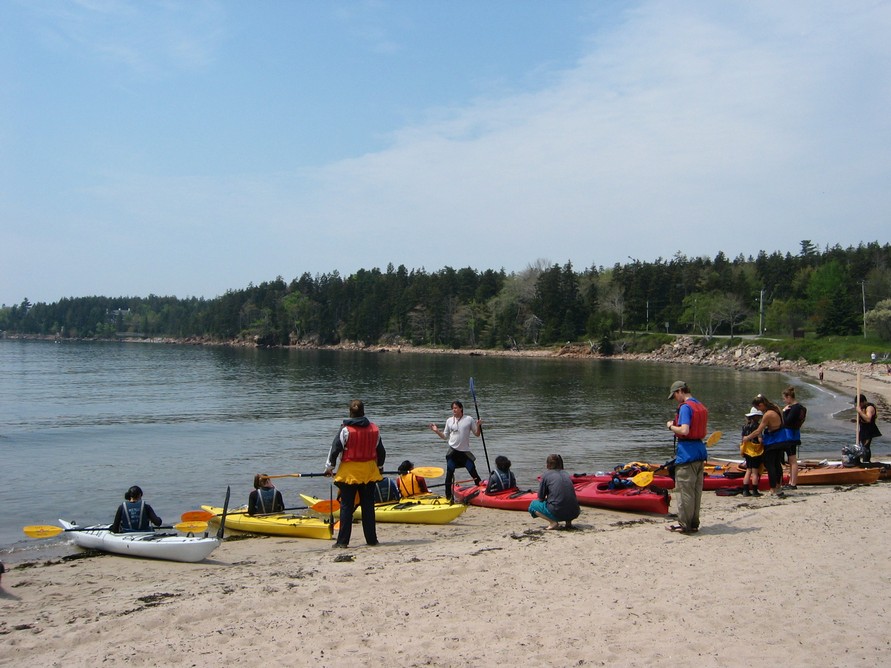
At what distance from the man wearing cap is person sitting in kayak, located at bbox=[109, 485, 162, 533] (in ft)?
27.3

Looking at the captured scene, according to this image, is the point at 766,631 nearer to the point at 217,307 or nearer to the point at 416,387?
the point at 416,387

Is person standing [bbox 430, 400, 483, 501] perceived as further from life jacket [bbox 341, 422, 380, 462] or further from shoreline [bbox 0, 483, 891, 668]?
life jacket [bbox 341, 422, 380, 462]

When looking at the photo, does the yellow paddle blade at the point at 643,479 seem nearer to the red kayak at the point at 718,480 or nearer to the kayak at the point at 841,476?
the red kayak at the point at 718,480

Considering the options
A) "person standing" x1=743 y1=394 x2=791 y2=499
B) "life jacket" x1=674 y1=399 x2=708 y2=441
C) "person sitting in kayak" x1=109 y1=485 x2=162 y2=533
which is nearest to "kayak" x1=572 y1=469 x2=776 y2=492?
"person standing" x1=743 y1=394 x2=791 y2=499

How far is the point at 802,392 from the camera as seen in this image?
4909 centimetres

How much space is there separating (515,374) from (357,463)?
2491 inches

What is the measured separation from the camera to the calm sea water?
18906 millimetres

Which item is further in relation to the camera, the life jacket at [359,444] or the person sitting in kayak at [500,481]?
the person sitting in kayak at [500,481]

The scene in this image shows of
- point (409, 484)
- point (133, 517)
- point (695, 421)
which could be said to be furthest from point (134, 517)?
point (695, 421)

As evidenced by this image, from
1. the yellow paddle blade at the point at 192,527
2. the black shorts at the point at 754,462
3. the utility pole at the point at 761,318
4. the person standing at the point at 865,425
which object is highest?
the utility pole at the point at 761,318

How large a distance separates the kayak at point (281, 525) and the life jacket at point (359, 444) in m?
2.65

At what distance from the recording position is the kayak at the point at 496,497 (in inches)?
530

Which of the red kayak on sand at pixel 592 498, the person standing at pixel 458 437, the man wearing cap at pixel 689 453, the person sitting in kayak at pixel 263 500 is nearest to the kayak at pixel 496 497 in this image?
the red kayak on sand at pixel 592 498

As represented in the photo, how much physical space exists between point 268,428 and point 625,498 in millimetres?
23965
